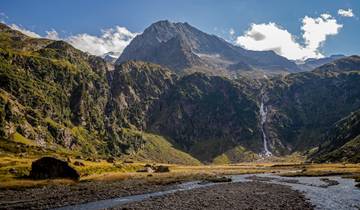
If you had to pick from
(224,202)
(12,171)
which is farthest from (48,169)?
(224,202)

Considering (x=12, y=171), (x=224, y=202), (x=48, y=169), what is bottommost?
(x=224, y=202)

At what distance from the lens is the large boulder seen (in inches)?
4250

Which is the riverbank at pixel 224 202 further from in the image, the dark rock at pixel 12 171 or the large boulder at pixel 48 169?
the dark rock at pixel 12 171

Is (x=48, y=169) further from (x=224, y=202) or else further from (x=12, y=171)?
(x=224, y=202)

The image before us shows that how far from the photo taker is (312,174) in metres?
152

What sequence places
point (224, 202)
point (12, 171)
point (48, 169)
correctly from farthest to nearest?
point (12, 171) → point (48, 169) → point (224, 202)

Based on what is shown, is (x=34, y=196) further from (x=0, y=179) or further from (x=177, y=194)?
(x=177, y=194)

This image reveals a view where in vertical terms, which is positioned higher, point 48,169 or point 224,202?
point 48,169

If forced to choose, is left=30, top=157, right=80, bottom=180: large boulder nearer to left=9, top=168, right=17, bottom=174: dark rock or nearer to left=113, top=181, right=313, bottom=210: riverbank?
left=9, top=168, right=17, bottom=174: dark rock

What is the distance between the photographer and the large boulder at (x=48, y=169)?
107938 mm

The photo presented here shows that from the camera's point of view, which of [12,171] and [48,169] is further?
→ [12,171]

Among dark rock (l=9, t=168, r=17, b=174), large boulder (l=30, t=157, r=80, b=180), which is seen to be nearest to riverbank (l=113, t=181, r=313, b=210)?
large boulder (l=30, t=157, r=80, b=180)

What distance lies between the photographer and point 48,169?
10912 centimetres

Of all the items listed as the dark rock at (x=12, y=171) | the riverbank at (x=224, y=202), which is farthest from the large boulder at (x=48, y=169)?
the riverbank at (x=224, y=202)
